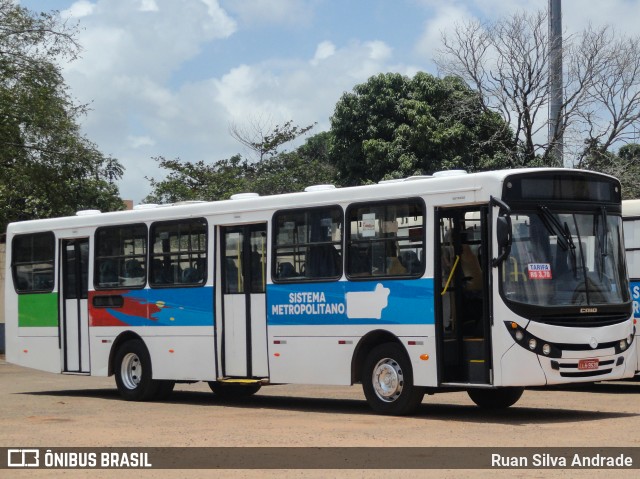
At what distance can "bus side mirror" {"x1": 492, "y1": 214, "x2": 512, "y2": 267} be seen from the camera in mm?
14102

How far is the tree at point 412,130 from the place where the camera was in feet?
121

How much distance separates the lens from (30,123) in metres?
35.1

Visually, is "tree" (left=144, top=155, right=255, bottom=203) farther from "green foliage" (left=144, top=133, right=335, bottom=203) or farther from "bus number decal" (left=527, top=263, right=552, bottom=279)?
"bus number decal" (left=527, top=263, right=552, bottom=279)

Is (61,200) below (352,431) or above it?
above

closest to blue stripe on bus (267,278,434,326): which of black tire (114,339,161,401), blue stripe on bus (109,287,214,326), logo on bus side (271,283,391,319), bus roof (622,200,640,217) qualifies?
logo on bus side (271,283,391,319)

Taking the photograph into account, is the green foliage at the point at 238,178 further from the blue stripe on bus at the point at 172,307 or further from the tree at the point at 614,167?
the blue stripe on bus at the point at 172,307

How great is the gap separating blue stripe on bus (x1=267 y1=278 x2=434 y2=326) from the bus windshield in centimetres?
119

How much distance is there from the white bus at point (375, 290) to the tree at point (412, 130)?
17601 mm

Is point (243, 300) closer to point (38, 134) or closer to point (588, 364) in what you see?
point (588, 364)

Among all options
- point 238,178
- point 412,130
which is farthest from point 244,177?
point 412,130

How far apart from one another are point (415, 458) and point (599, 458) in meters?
1.63

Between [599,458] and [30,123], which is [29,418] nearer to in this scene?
[599,458]
